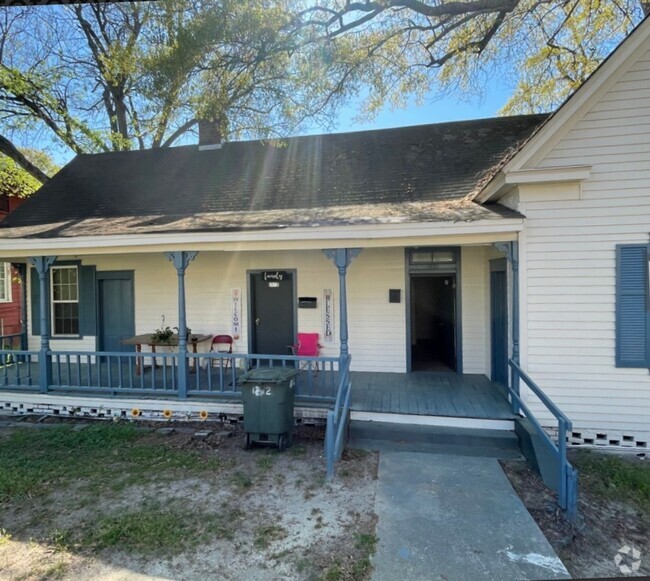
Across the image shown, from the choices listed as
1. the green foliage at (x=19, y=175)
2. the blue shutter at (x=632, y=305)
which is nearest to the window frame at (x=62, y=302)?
the green foliage at (x=19, y=175)

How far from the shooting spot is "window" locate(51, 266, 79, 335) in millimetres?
8906

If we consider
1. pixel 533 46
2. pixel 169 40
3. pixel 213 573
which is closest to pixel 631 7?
pixel 533 46

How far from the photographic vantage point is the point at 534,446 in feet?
15.1

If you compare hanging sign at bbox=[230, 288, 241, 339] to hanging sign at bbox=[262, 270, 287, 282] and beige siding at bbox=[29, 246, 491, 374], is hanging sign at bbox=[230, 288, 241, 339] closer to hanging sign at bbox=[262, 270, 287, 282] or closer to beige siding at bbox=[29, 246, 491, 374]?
beige siding at bbox=[29, 246, 491, 374]

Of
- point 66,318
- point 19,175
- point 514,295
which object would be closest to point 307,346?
point 514,295

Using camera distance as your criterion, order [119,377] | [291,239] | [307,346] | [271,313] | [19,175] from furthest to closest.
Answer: [19,175] → [271,313] → [307,346] → [119,377] → [291,239]

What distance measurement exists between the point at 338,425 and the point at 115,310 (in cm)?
625

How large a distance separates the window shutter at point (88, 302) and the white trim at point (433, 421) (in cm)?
640

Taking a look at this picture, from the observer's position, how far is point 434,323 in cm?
1020

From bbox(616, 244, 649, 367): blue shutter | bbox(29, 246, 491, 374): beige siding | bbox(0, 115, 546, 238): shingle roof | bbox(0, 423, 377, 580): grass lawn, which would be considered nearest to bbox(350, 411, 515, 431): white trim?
bbox(0, 423, 377, 580): grass lawn

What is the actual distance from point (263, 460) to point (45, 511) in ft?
7.46

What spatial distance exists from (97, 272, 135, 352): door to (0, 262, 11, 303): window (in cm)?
978

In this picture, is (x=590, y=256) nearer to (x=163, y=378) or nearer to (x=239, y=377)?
(x=239, y=377)

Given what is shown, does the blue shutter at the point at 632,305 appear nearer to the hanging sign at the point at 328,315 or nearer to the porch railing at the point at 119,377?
the hanging sign at the point at 328,315
